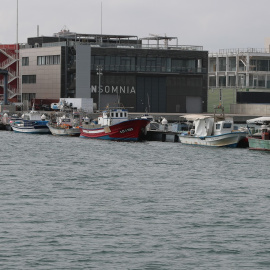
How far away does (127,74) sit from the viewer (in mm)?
175000

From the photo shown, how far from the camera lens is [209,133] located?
103000mm

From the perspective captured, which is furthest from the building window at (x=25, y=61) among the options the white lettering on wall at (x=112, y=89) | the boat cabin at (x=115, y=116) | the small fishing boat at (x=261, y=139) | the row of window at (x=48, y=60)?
the small fishing boat at (x=261, y=139)

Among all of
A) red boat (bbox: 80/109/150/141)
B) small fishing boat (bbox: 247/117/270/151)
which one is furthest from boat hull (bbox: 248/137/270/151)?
red boat (bbox: 80/109/150/141)

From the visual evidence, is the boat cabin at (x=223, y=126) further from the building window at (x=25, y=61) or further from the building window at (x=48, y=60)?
the building window at (x=25, y=61)

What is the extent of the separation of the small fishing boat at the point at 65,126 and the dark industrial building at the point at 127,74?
35.2 m

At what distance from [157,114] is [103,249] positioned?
12909 centimetres

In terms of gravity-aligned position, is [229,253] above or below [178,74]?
below

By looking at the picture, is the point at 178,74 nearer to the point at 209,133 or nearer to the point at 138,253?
the point at 209,133

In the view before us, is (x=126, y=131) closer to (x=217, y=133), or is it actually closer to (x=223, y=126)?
(x=217, y=133)

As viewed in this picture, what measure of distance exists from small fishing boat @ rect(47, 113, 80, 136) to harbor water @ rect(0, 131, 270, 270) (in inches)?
1804

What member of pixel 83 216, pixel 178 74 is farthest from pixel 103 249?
pixel 178 74

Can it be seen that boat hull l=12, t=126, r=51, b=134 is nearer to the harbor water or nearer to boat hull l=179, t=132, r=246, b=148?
boat hull l=179, t=132, r=246, b=148

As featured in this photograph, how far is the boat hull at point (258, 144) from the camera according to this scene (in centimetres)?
9250

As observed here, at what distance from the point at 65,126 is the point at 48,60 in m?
49.6
